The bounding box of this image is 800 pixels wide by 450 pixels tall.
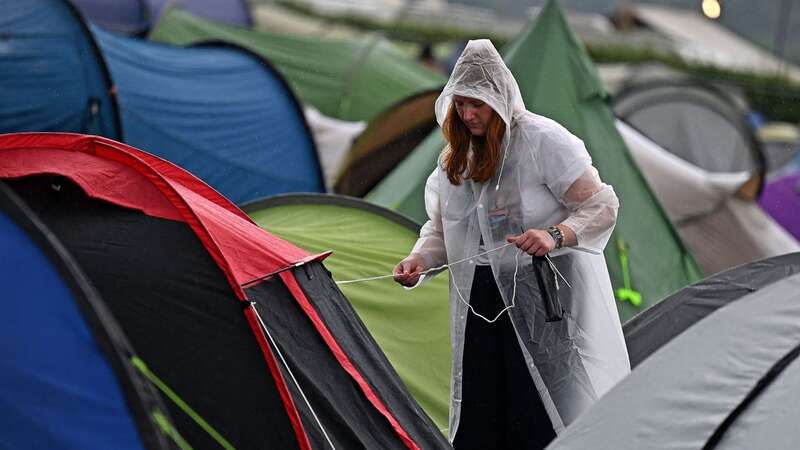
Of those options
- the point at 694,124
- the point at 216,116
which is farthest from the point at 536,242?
the point at 694,124

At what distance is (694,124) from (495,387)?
667 centimetres

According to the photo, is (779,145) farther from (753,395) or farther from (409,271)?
(753,395)

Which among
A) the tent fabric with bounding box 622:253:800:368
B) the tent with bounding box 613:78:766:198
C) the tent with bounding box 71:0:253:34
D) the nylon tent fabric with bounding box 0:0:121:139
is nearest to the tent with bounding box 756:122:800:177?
the tent with bounding box 613:78:766:198

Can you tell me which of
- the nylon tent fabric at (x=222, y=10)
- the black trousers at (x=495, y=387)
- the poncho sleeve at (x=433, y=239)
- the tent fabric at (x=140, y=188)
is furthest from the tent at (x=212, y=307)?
the nylon tent fabric at (x=222, y=10)

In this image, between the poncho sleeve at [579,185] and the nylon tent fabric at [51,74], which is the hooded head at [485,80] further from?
the nylon tent fabric at [51,74]

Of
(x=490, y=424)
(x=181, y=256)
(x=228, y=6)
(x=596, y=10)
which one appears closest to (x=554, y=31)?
(x=490, y=424)

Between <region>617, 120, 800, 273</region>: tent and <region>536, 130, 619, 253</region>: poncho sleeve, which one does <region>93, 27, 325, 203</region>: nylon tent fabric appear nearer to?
<region>617, 120, 800, 273</region>: tent

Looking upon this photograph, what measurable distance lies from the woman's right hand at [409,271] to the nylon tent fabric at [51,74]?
11.8 feet

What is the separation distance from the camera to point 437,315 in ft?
14.0

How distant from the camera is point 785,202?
8.58m

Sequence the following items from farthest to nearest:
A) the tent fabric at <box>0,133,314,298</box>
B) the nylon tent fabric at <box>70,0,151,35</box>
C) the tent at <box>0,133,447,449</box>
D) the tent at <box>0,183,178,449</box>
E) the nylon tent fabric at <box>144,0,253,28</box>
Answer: the nylon tent fabric at <box>144,0,253,28</box> → the nylon tent fabric at <box>70,0,151,35</box> → the tent fabric at <box>0,133,314,298</box> → the tent at <box>0,133,447,449</box> → the tent at <box>0,183,178,449</box>

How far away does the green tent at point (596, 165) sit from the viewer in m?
5.42

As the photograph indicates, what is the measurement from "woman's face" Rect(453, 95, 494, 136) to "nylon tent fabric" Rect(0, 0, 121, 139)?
150 inches

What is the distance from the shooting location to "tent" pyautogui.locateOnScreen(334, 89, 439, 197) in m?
7.47
